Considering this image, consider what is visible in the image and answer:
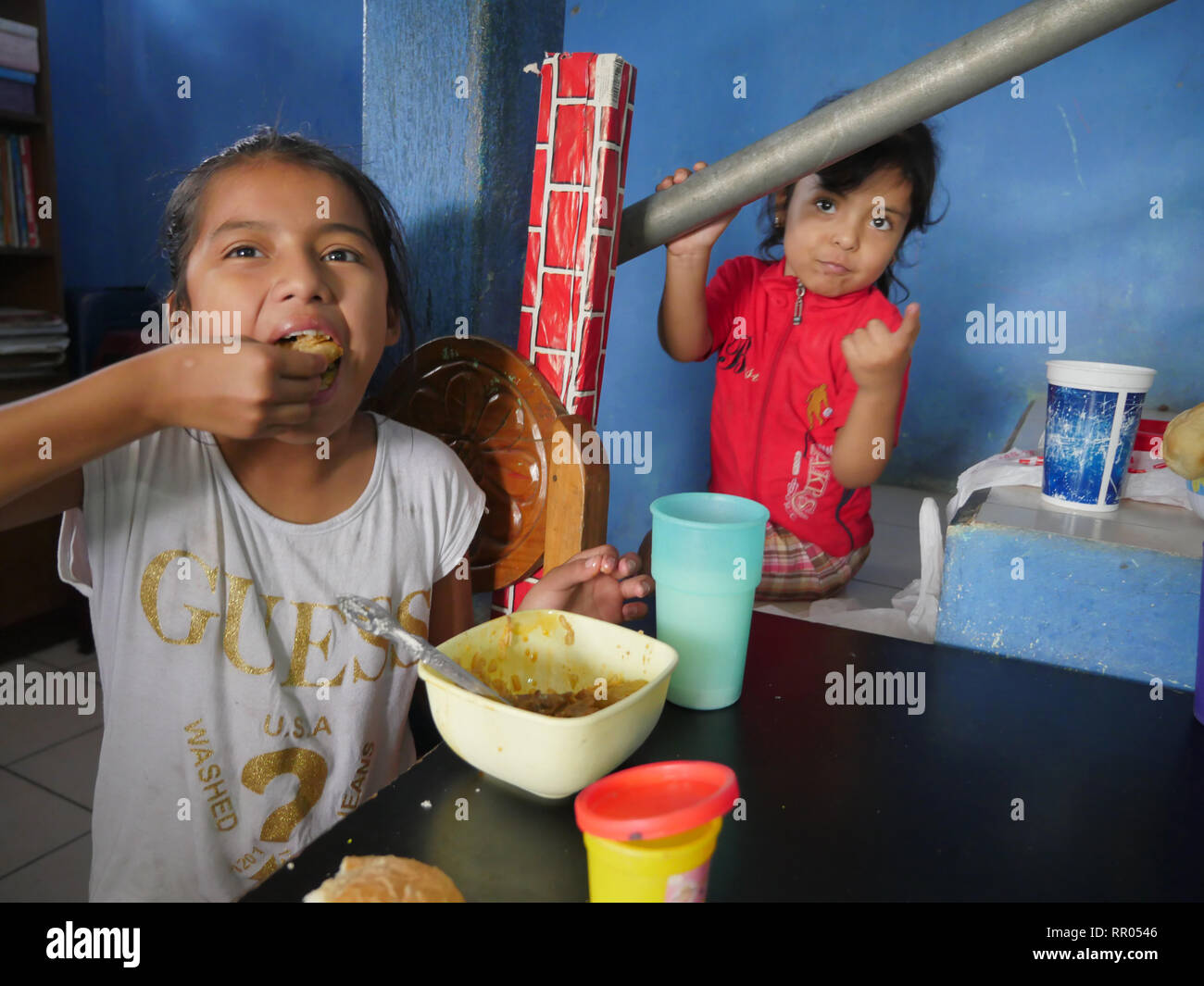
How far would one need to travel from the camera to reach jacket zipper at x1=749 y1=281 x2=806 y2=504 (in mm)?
1879

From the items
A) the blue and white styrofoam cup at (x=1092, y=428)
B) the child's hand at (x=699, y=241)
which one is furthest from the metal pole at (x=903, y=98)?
the blue and white styrofoam cup at (x=1092, y=428)

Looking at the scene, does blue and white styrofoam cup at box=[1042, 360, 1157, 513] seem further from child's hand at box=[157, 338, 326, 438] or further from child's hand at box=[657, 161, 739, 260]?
child's hand at box=[157, 338, 326, 438]

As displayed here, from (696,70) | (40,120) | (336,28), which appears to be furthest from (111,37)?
(696,70)

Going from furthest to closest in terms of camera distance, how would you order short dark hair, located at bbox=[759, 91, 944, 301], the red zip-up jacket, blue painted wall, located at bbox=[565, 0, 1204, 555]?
blue painted wall, located at bbox=[565, 0, 1204, 555], the red zip-up jacket, short dark hair, located at bbox=[759, 91, 944, 301]

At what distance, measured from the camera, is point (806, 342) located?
1869 millimetres

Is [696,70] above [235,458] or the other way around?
above

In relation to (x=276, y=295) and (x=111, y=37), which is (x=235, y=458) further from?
(x=111, y=37)

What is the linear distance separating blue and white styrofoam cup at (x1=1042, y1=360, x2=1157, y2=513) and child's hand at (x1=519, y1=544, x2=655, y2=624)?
24.0 inches

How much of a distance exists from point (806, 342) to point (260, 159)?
3.95 ft

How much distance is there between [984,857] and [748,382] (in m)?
1.42

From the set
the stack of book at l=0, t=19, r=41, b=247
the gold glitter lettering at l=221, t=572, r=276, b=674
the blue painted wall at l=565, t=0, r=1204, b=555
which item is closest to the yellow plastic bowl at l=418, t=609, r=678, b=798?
the gold glitter lettering at l=221, t=572, r=276, b=674

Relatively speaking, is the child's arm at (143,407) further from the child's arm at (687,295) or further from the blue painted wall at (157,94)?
the blue painted wall at (157,94)

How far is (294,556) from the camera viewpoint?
3.43 feet

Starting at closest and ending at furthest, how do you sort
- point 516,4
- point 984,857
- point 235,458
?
1. point 984,857
2. point 235,458
3. point 516,4
